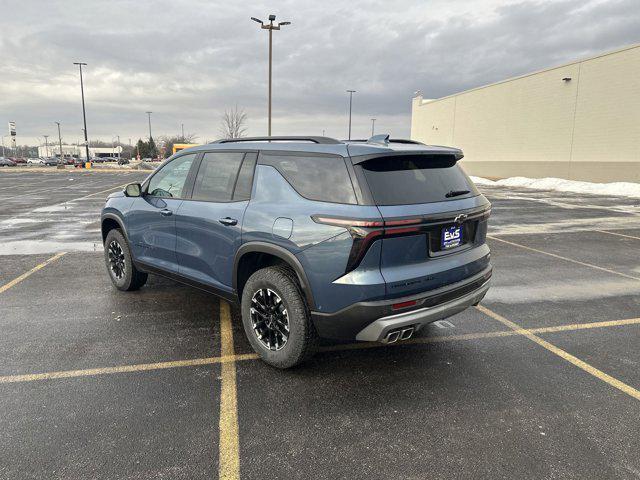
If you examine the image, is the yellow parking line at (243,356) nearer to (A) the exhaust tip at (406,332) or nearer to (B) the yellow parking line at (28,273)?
(A) the exhaust tip at (406,332)

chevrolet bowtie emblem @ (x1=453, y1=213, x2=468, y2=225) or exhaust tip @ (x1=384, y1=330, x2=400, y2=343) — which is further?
chevrolet bowtie emblem @ (x1=453, y1=213, x2=468, y2=225)

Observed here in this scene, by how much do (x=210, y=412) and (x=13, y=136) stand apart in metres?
69.4

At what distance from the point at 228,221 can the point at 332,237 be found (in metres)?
1.13

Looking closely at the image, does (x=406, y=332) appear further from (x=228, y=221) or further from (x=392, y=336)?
(x=228, y=221)

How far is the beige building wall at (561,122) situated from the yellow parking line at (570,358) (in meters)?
22.5

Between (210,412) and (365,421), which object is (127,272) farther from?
(365,421)

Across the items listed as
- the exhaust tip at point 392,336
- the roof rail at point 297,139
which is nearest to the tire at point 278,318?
the exhaust tip at point 392,336

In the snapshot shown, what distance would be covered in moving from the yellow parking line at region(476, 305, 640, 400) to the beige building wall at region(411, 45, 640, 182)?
2249 cm

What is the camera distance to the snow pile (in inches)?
805

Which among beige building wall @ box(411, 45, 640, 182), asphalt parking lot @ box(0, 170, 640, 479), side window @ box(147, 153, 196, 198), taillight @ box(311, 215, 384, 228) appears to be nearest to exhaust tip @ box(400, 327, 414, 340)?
asphalt parking lot @ box(0, 170, 640, 479)

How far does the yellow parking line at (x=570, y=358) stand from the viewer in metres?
3.28

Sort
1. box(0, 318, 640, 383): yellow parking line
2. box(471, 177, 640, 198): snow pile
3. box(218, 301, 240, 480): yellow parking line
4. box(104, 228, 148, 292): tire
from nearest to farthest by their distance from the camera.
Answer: box(218, 301, 240, 480): yellow parking line
box(0, 318, 640, 383): yellow parking line
box(104, 228, 148, 292): tire
box(471, 177, 640, 198): snow pile

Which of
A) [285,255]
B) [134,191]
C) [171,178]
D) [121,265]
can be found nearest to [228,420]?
[285,255]

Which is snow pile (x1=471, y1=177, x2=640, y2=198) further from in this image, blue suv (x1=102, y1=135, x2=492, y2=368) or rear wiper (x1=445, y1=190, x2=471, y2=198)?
blue suv (x1=102, y1=135, x2=492, y2=368)
